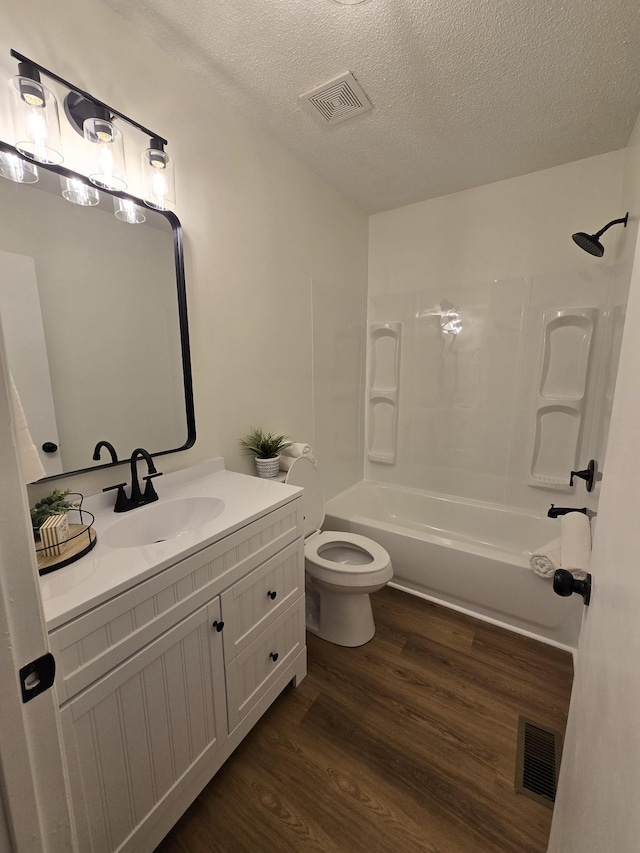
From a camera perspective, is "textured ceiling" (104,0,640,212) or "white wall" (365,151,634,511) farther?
"white wall" (365,151,634,511)

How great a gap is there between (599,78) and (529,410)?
1.59 m

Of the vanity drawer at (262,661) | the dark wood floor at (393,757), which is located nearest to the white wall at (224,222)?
the vanity drawer at (262,661)

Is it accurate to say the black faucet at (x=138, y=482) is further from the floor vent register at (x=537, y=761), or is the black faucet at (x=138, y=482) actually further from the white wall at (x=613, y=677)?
the floor vent register at (x=537, y=761)

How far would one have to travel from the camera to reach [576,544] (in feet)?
4.59

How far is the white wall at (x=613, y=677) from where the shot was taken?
1.36ft

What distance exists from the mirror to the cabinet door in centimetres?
67

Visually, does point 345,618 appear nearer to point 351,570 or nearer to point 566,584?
point 351,570

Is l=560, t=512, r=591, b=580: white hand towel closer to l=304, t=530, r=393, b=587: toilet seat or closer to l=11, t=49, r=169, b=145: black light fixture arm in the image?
l=304, t=530, r=393, b=587: toilet seat

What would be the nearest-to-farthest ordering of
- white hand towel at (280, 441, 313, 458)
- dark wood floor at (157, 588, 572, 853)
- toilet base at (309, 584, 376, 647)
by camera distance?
dark wood floor at (157, 588, 572, 853) → toilet base at (309, 584, 376, 647) → white hand towel at (280, 441, 313, 458)

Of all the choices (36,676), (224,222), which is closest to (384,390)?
(224,222)

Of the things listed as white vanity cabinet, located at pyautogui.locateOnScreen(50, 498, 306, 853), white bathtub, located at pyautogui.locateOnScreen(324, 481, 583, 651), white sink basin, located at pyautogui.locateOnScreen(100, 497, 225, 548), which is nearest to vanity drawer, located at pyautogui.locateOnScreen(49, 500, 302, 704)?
white vanity cabinet, located at pyautogui.locateOnScreen(50, 498, 306, 853)

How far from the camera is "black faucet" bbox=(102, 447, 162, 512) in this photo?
1.26 meters

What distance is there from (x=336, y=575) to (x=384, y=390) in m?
1.60

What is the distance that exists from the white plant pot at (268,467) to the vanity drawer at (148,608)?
53 centimetres
